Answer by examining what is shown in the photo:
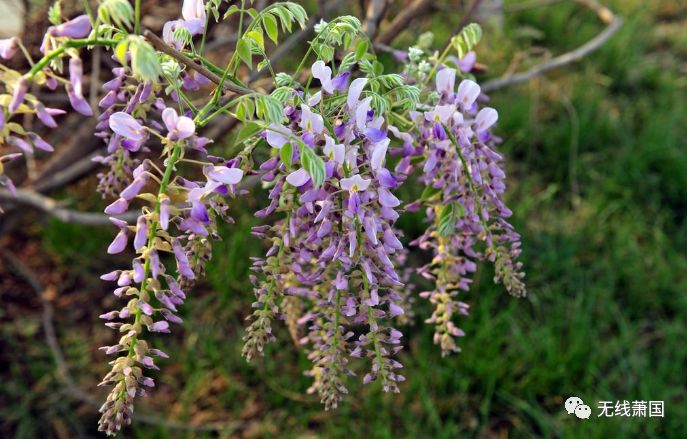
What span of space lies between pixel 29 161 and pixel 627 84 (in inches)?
105

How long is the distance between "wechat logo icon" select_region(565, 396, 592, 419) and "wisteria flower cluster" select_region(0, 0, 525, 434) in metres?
1.19

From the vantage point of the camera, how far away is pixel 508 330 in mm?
2582

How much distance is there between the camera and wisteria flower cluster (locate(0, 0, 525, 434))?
36.0 inches

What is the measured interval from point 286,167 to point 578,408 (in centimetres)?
171

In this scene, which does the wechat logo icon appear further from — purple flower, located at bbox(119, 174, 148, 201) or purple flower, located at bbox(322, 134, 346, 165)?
purple flower, located at bbox(119, 174, 148, 201)

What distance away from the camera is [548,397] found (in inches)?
96.2

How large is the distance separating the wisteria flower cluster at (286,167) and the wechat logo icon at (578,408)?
1187 mm

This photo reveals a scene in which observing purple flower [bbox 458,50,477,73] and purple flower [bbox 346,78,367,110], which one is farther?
purple flower [bbox 458,50,477,73]

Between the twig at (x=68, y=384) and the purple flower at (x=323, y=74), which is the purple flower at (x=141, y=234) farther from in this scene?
the twig at (x=68, y=384)

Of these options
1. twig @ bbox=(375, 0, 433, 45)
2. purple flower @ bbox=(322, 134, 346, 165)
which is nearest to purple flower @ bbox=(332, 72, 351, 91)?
purple flower @ bbox=(322, 134, 346, 165)

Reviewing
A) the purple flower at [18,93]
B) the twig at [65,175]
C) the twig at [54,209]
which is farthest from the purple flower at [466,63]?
the twig at [65,175]

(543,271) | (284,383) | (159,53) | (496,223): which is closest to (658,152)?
(543,271)

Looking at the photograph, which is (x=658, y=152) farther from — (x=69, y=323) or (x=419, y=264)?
(x=69, y=323)

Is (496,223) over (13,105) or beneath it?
beneath
